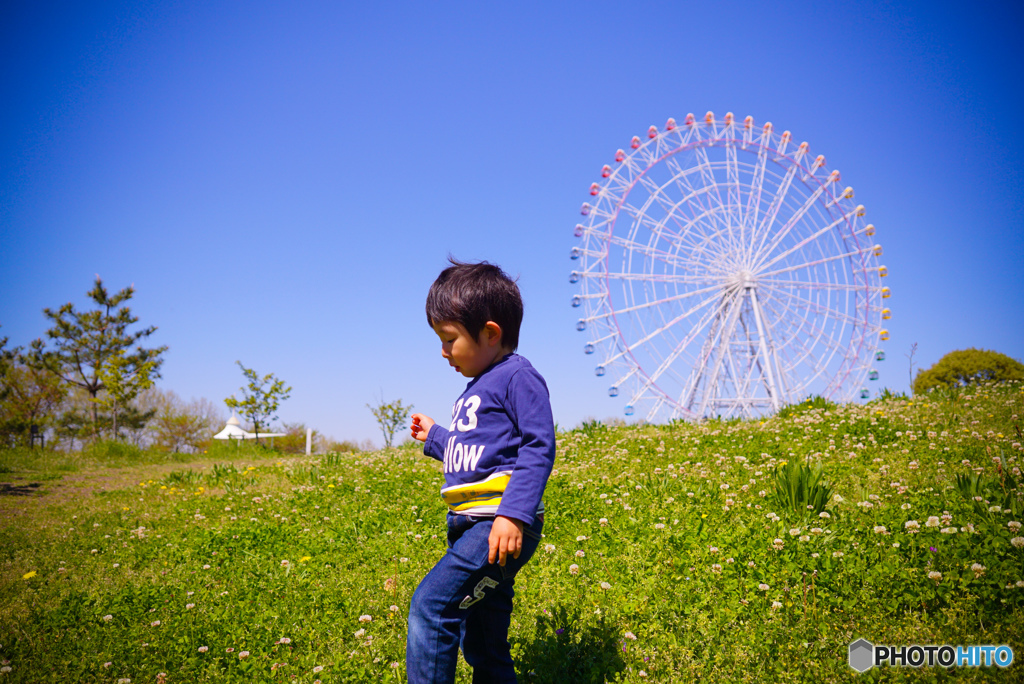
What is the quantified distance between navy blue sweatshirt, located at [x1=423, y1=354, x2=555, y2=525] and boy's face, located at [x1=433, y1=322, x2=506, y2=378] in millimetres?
56

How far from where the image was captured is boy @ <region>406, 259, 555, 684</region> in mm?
1868

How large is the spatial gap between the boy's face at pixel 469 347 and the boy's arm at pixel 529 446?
198mm

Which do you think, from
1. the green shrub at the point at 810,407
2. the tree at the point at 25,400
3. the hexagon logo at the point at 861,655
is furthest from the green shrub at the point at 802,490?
the tree at the point at 25,400

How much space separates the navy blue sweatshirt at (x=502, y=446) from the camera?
1.88 metres

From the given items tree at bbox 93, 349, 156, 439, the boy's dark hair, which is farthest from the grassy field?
tree at bbox 93, 349, 156, 439

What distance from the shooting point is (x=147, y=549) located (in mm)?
5023

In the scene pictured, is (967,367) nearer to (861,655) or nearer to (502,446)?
(861,655)

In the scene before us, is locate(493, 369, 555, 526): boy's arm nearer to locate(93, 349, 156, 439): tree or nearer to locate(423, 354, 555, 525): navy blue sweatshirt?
locate(423, 354, 555, 525): navy blue sweatshirt

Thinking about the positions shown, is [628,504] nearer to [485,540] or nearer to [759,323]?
[485,540]

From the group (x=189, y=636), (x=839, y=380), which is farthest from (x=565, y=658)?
(x=839, y=380)

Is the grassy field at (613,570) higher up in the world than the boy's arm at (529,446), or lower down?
lower down

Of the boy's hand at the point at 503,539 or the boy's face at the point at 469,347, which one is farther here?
the boy's face at the point at 469,347

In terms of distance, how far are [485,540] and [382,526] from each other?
337 centimetres

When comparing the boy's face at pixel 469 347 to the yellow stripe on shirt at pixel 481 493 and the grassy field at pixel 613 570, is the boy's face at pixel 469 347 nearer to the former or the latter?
the yellow stripe on shirt at pixel 481 493
